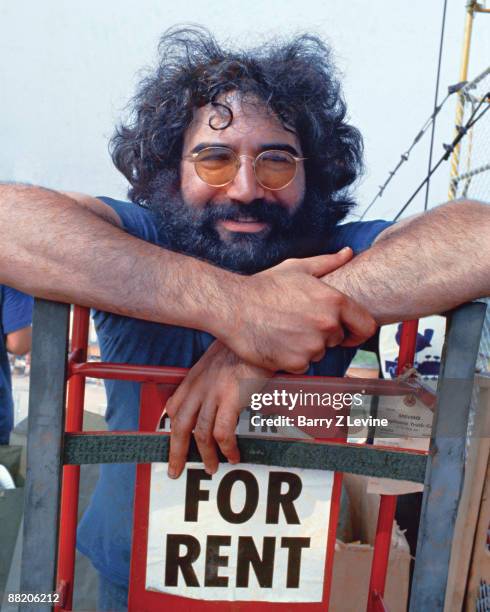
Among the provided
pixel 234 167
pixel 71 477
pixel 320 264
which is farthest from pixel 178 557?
pixel 234 167

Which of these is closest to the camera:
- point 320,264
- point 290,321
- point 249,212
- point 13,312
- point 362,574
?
point 290,321

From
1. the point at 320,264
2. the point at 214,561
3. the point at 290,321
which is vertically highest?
the point at 320,264

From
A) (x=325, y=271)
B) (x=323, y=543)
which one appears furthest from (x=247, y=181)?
(x=323, y=543)

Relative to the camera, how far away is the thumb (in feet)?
3.77

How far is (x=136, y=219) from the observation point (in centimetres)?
170

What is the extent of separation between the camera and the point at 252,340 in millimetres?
1062

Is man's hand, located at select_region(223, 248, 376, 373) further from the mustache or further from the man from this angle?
the mustache

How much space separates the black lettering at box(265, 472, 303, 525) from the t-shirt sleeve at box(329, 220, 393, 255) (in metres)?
0.63

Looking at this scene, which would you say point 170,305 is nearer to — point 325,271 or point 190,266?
point 190,266

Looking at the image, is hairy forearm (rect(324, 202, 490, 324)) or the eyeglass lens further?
the eyeglass lens

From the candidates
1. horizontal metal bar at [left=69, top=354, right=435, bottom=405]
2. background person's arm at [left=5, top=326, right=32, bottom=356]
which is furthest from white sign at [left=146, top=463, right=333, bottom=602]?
background person's arm at [left=5, top=326, right=32, bottom=356]

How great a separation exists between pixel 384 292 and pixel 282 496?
0.48m

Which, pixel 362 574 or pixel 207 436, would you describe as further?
pixel 362 574

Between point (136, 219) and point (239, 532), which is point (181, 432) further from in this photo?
point (136, 219)
